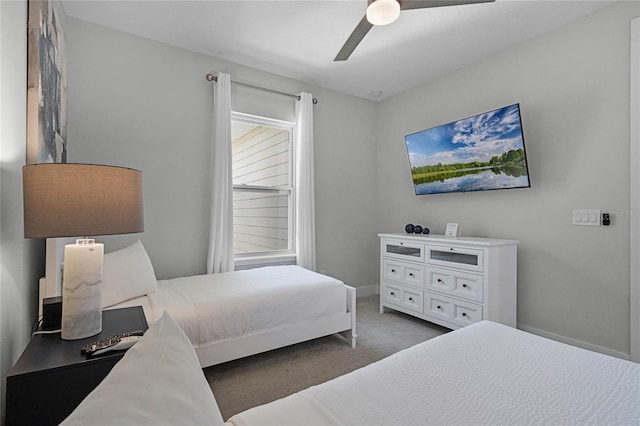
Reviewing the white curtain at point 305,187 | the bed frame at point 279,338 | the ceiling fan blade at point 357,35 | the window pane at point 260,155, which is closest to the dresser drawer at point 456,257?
the bed frame at point 279,338

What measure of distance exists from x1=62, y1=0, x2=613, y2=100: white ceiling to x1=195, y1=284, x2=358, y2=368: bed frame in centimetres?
235

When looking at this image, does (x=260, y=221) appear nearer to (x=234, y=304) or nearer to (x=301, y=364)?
(x=234, y=304)

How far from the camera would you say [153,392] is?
0.58 metres

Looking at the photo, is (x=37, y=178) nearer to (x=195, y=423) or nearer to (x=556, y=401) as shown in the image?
(x=195, y=423)

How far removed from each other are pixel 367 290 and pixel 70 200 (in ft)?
12.4

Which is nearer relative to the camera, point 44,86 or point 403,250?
point 44,86

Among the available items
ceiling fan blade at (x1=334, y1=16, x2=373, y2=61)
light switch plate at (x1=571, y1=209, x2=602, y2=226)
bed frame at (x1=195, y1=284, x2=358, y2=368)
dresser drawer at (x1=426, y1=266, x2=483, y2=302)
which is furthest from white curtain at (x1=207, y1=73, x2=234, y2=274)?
light switch plate at (x1=571, y1=209, x2=602, y2=226)

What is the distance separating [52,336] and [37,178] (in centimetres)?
68

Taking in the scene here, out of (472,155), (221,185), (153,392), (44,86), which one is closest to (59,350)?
(153,392)

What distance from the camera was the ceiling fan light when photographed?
185cm

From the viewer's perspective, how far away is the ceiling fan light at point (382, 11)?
1.85 m

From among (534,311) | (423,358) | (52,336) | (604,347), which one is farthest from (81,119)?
(604,347)

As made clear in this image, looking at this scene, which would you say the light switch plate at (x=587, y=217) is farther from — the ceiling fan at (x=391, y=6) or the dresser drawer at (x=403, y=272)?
the ceiling fan at (x=391, y=6)

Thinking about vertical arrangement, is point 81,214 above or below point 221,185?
below
